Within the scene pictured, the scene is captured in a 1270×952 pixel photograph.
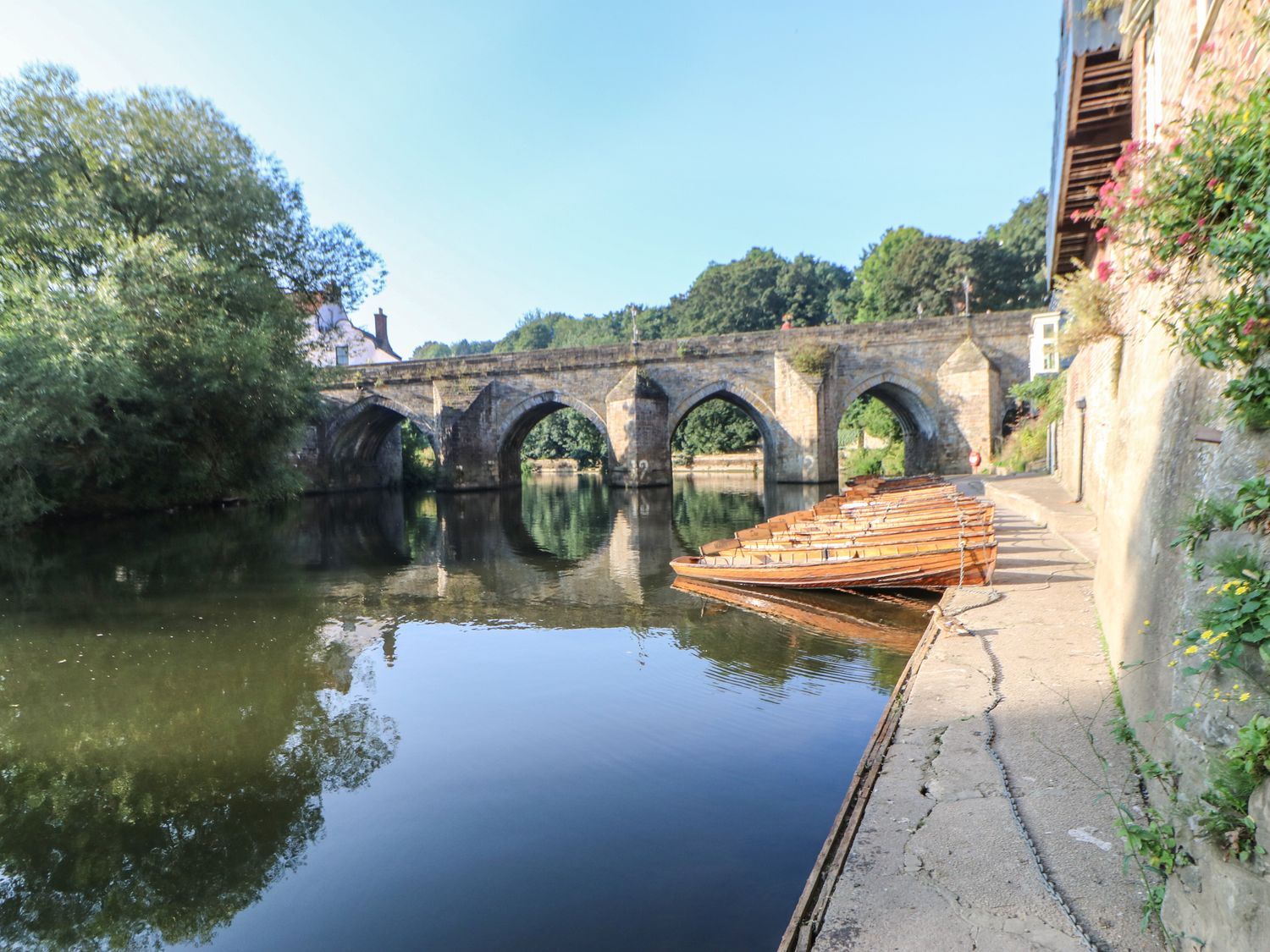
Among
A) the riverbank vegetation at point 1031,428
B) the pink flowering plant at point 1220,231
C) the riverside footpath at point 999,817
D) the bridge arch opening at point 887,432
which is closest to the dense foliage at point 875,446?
the bridge arch opening at point 887,432

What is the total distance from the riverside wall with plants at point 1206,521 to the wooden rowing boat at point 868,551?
417 centimetres

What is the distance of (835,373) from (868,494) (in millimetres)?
10202

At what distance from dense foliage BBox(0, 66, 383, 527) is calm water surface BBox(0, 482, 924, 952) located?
15.6 feet

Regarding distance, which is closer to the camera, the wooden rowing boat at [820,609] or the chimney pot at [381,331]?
the wooden rowing boat at [820,609]

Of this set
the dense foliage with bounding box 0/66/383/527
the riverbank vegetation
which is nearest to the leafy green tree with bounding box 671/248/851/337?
the riverbank vegetation

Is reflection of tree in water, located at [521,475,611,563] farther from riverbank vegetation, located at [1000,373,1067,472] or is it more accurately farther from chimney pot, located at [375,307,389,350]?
chimney pot, located at [375,307,389,350]

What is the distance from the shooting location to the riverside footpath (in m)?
2.34

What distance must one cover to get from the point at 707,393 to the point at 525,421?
309 inches

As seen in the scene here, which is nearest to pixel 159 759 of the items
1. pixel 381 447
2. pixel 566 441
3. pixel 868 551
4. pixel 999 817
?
pixel 999 817

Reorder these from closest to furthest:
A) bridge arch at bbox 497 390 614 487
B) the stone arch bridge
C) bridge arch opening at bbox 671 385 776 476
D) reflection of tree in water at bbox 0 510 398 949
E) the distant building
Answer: reflection of tree in water at bbox 0 510 398 949, the stone arch bridge, bridge arch at bbox 497 390 614 487, bridge arch opening at bbox 671 385 776 476, the distant building

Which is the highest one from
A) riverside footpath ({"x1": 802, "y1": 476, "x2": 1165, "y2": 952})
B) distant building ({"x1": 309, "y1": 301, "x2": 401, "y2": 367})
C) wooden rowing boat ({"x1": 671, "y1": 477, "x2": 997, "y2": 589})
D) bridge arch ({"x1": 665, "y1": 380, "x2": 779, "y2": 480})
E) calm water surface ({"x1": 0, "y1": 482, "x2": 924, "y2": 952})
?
distant building ({"x1": 309, "y1": 301, "x2": 401, "y2": 367})

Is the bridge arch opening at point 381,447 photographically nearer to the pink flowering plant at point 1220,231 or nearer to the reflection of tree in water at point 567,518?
the reflection of tree in water at point 567,518

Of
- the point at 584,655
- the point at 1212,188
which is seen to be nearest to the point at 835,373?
the point at 584,655

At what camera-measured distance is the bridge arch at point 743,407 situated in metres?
26.1
